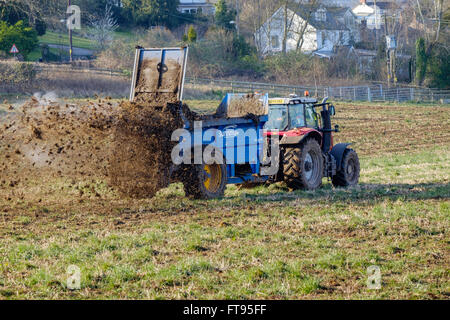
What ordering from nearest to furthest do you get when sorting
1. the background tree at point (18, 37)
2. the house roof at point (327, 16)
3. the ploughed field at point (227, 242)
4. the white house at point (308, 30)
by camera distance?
1. the ploughed field at point (227, 242)
2. the background tree at point (18, 37)
3. the white house at point (308, 30)
4. the house roof at point (327, 16)

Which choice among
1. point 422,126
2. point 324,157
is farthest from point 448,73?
point 324,157

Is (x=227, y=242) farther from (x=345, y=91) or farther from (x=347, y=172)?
(x=345, y=91)

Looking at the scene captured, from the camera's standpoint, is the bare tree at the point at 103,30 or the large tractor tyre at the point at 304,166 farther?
the bare tree at the point at 103,30

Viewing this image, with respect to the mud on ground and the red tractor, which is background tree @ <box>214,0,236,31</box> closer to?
the red tractor

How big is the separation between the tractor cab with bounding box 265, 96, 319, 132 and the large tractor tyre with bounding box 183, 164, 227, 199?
2071mm

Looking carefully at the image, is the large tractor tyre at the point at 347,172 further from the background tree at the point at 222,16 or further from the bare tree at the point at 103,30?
the background tree at the point at 222,16

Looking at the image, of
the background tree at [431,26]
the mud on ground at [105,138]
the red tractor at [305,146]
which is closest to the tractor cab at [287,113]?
the red tractor at [305,146]

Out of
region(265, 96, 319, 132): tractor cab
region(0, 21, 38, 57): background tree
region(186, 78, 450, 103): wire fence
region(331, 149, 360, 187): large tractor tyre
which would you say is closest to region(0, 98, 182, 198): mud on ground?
region(265, 96, 319, 132): tractor cab

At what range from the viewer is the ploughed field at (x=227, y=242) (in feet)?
20.8

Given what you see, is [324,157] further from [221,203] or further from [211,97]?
[211,97]

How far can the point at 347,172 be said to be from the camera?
49.5 feet

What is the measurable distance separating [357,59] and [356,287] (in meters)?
57.1

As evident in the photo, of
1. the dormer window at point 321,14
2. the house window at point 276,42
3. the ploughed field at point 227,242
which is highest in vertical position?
the dormer window at point 321,14
